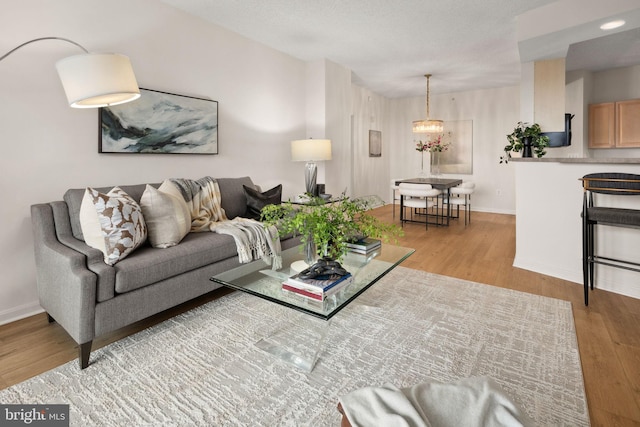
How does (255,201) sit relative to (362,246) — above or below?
above

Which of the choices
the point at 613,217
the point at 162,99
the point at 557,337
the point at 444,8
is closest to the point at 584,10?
the point at 444,8

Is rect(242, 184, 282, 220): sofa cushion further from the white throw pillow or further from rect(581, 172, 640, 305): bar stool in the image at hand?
rect(581, 172, 640, 305): bar stool

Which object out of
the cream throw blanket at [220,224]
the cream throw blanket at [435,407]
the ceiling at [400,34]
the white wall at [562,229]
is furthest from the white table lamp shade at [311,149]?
the cream throw blanket at [435,407]

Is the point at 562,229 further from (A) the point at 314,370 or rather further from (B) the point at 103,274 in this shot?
(B) the point at 103,274

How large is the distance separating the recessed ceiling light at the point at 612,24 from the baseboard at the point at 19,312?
18.3 feet

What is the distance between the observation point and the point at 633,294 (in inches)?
109

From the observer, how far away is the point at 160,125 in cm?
324

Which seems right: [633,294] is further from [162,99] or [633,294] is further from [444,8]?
[162,99]

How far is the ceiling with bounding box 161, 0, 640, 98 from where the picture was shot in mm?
3396

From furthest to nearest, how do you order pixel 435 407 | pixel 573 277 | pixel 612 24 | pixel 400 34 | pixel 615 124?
pixel 615 124, pixel 400 34, pixel 612 24, pixel 573 277, pixel 435 407

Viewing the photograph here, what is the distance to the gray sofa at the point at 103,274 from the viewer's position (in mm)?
1910

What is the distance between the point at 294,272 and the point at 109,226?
1185mm

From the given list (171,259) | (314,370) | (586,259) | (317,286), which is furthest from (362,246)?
(586,259)

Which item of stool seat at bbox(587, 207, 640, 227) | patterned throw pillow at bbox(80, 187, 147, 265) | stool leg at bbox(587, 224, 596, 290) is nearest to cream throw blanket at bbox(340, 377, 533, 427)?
patterned throw pillow at bbox(80, 187, 147, 265)
